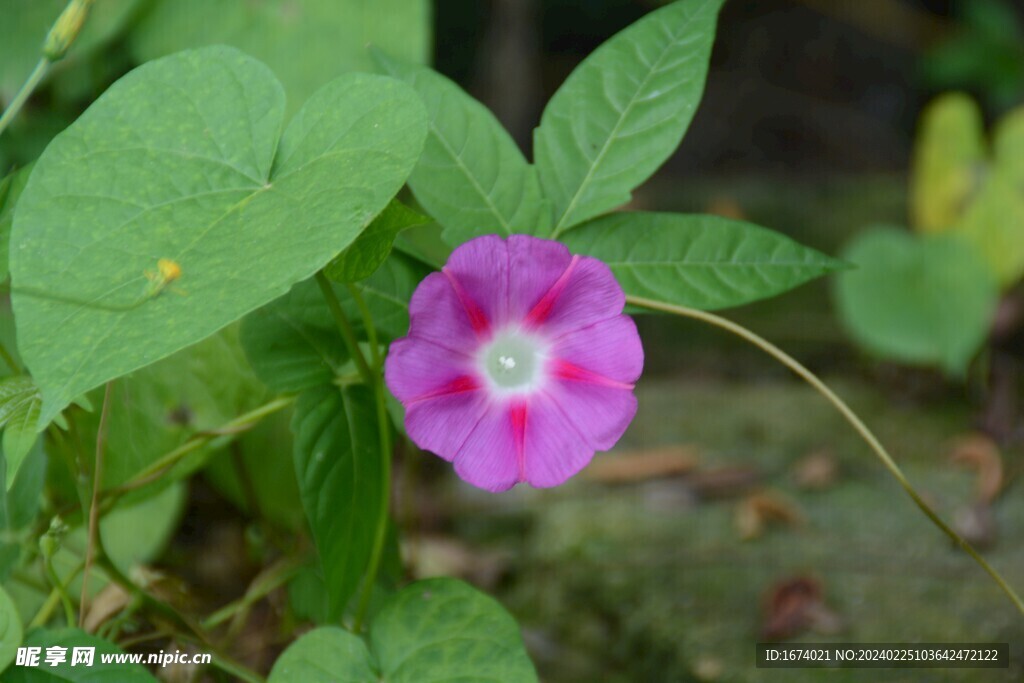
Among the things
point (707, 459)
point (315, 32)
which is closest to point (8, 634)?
point (315, 32)

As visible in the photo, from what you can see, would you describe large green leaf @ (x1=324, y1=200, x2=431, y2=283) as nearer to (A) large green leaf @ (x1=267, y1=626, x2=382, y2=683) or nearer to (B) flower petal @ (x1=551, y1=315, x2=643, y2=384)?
(B) flower petal @ (x1=551, y1=315, x2=643, y2=384)

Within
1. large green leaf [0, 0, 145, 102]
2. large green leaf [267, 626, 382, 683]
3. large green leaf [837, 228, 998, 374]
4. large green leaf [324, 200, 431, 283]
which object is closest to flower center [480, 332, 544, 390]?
large green leaf [324, 200, 431, 283]

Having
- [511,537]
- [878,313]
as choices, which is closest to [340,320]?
[511,537]

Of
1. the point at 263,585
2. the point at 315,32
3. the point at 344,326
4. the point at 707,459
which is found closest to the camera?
the point at 344,326

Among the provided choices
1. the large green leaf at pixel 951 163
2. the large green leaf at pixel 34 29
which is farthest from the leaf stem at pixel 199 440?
the large green leaf at pixel 951 163

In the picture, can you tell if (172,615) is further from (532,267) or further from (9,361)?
(532,267)

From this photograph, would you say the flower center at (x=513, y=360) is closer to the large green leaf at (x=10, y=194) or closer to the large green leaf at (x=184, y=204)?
the large green leaf at (x=184, y=204)
